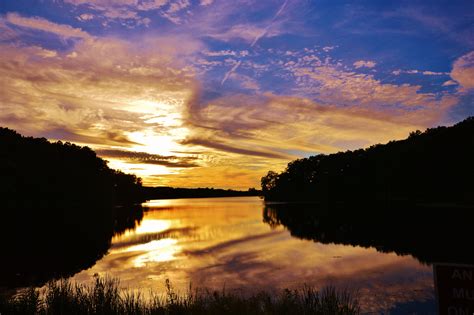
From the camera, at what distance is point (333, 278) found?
80.5ft

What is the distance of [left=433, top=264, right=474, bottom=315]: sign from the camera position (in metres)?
5.09

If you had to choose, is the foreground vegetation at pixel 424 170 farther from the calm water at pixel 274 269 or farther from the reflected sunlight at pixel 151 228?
the calm water at pixel 274 269

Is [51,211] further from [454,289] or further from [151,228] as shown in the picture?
[454,289]

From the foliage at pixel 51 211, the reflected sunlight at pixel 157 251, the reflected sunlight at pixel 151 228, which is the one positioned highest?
the foliage at pixel 51 211

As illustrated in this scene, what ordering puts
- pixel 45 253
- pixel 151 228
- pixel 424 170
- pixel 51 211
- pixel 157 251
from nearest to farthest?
pixel 45 253
pixel 157 251
pixel 151 228
pixel 51 211
pixel 424 170

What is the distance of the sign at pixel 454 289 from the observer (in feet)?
16.7

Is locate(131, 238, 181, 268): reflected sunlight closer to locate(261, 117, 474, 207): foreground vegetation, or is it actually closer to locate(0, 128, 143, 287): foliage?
locate(0, 128, 143, 287): foliage

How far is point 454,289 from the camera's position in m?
5.20

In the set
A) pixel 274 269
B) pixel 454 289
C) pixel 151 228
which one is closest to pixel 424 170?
pixel 151 228

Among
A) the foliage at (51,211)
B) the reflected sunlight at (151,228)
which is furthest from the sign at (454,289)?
the reflected sunlight at (151,228)

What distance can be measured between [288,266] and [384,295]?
416 inches

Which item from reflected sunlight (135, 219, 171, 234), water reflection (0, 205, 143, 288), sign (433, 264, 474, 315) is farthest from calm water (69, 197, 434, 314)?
reflected sunlight (135, 219, 171, 234)

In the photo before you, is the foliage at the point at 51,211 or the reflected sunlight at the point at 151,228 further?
the reflected sunlight at the point at 151,228

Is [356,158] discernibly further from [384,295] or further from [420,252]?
[384,295]
